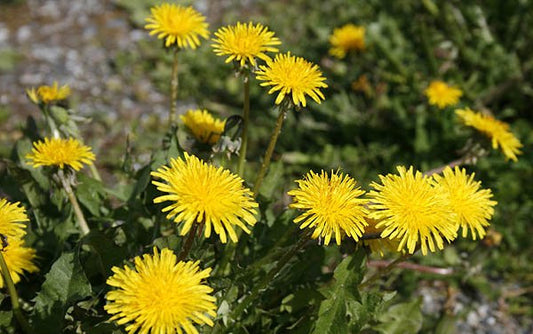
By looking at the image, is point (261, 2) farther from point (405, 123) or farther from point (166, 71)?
point (405, 123)

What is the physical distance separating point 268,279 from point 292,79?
2.31 ft

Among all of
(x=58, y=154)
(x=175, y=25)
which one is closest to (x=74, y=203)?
(x=58, y=154)

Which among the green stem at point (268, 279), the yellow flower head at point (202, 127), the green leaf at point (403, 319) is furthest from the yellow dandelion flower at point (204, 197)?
the green leaf at point (403, 319)

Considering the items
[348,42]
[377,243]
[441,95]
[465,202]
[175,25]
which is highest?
[348,42]

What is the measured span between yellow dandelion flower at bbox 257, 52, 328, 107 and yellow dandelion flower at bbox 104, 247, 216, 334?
27.6 inches

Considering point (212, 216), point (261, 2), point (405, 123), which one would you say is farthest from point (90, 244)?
point (261, 2)

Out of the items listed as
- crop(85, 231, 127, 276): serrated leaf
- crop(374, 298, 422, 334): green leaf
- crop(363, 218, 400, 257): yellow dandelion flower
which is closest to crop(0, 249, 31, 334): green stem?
crop(85, 231, 127, 276): serrated leaf

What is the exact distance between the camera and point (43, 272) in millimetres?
2434

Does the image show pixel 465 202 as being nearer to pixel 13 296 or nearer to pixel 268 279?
pixel 268 279

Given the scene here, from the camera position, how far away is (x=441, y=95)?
377 cm

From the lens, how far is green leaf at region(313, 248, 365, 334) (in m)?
1.97

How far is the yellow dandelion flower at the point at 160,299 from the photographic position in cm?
155

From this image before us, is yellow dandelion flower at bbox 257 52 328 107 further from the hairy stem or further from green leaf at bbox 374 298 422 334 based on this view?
green leaf at bbox 374 298 422 334

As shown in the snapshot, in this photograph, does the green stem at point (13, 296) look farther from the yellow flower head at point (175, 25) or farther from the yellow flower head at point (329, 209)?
the yellow flower head at point (175, 25)
